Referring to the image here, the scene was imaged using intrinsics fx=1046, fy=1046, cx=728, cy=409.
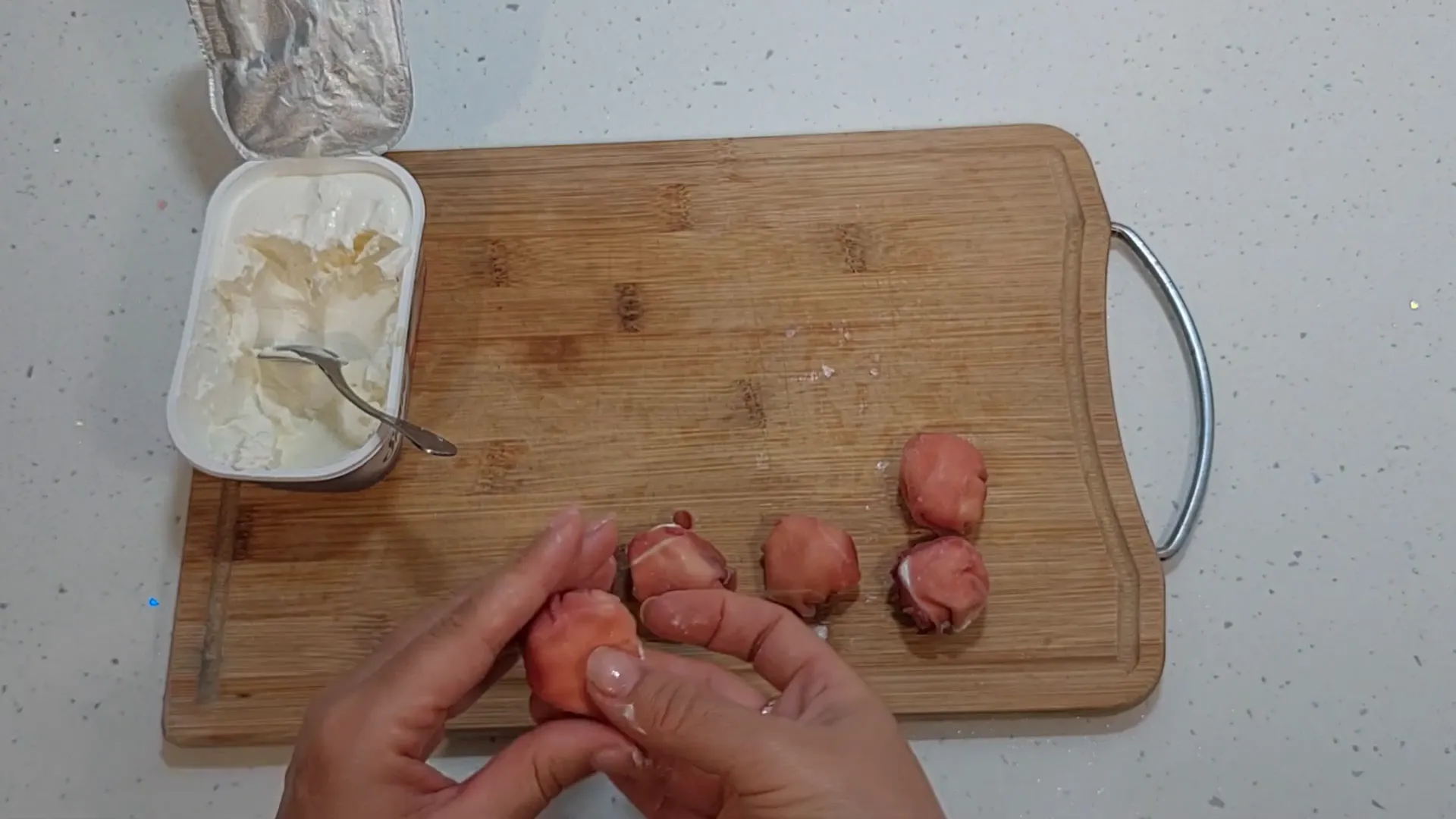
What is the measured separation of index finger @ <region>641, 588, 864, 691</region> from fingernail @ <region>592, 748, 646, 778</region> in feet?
0.40

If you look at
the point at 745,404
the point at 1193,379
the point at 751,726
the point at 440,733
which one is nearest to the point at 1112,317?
the point at 1193,379

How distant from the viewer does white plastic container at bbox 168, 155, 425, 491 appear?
859 millimetres

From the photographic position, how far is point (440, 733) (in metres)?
0.75

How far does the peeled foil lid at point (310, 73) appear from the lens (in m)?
1.04

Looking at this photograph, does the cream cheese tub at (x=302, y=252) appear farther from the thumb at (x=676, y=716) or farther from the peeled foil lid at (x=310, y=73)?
the thumb at (x=676, y=716)

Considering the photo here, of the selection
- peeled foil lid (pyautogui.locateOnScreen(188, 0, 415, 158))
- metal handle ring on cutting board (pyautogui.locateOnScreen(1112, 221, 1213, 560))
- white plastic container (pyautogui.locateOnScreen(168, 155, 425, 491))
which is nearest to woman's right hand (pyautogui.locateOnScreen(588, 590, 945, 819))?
white plastic container (pyautogui.locateOnScreen(168, 155, 425, 491))

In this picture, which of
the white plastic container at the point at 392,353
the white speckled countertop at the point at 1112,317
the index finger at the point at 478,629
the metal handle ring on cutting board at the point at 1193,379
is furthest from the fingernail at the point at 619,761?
the metal handle ring on cutting board at the point at 1193,379

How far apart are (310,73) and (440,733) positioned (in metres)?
0.67

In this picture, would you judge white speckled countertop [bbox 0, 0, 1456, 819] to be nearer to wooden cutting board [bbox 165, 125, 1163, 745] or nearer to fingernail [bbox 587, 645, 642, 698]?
wooden cutting board [bbox 165, 125, 1163, 745]

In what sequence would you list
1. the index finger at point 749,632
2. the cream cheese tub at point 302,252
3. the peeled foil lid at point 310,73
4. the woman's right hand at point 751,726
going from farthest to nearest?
1. the peeled foil lid at point 310,73
2. the cream cheese tub at point 302,252
3. the index finger at point 749,632
4. the woman's right hand at point 751,726

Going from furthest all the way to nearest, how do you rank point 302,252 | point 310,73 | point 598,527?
point 310,73
point 302,252
point 598,527

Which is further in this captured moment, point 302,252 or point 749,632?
point 302,252

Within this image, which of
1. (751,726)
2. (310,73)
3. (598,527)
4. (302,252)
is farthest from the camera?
(310,73)

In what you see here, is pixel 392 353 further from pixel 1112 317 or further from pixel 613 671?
pixel 1112 317
